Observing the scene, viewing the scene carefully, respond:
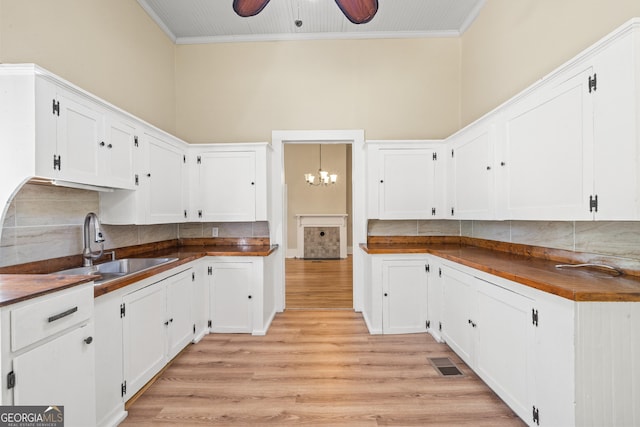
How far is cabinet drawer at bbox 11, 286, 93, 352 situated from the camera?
3.70 feet

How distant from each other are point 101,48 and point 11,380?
2625mm

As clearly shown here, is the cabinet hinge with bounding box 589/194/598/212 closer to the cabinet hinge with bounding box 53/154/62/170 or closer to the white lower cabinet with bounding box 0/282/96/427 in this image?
the white lower cabinet with bounding box 0/282/96/427

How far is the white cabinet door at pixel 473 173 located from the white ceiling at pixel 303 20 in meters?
1.50

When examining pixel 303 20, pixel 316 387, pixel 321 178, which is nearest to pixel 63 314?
pixel 316 387

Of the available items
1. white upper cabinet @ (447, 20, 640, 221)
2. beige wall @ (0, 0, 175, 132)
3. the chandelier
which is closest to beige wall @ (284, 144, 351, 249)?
the chandelier

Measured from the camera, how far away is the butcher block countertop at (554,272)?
1.33m

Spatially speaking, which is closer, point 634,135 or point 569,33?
point 634,135

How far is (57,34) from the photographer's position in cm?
214

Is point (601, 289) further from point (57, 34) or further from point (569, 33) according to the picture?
point (57, 34)

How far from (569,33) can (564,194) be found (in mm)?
1255

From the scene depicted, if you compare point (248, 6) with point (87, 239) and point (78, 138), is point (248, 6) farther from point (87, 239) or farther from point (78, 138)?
point (87, 239)

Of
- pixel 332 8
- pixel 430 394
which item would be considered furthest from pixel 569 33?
pixel 430 394

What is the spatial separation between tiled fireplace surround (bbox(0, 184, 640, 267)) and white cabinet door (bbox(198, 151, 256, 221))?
725 millimetres

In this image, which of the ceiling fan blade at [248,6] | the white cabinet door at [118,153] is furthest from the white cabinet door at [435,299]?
the white cabinet door at [118,153]
